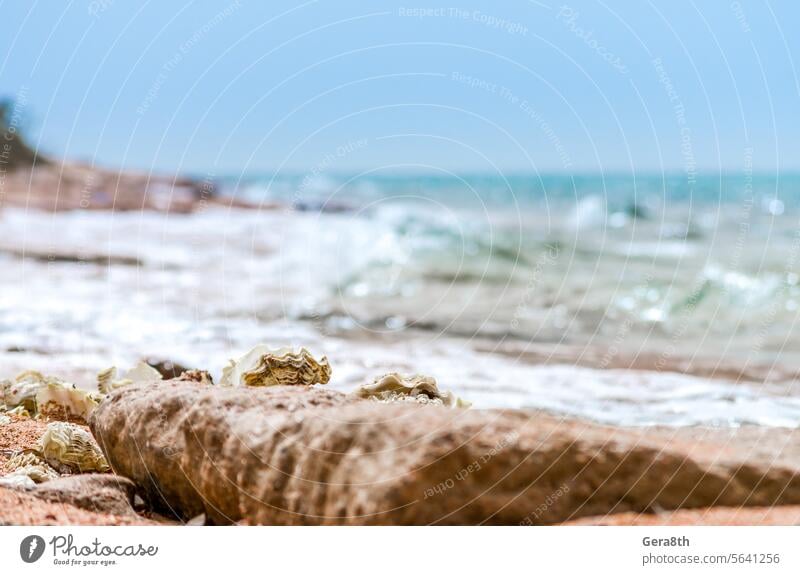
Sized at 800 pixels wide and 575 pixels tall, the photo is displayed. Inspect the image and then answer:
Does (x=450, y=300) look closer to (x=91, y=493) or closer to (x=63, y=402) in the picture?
(x=63, y=402)

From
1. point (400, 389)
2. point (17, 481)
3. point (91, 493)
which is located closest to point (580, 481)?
point (400, 389)

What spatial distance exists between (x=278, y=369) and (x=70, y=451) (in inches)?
25.5

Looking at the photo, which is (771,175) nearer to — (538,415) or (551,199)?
(551,199)

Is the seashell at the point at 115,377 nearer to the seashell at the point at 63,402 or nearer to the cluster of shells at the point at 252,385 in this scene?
the seashell at the point at 63,402

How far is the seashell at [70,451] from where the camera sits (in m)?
2.60

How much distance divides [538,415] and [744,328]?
17.3ft

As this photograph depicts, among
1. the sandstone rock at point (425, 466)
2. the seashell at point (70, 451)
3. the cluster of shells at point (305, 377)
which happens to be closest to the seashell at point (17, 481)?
the seashell at point (70, 451)

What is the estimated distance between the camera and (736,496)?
209 cm

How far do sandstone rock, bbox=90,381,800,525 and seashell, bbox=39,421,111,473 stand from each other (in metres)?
0.50

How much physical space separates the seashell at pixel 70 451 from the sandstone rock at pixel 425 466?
50 cm

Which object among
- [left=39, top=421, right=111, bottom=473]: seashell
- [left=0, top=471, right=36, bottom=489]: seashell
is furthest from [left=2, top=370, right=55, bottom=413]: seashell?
[left=0, top=471, right=36, bottom=489]: seashell

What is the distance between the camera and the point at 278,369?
2646 millimetres

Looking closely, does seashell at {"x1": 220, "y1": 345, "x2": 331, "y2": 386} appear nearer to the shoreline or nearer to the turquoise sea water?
the shoreline
